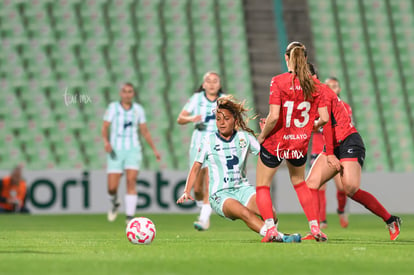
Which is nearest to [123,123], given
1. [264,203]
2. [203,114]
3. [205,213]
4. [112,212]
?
[112,212]

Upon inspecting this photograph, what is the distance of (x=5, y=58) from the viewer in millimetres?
18422

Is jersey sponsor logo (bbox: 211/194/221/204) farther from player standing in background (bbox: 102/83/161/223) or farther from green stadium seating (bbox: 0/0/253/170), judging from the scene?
green stadium seating (bbox: 0/0/253/170)

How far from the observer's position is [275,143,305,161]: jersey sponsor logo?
7.37 m

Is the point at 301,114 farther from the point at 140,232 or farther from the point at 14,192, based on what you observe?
the point at 14,192

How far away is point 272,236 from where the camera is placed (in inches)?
287

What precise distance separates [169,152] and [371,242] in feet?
33.3

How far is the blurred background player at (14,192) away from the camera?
48.8ft

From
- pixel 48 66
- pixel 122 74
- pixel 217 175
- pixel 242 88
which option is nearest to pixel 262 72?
pixel 242 88

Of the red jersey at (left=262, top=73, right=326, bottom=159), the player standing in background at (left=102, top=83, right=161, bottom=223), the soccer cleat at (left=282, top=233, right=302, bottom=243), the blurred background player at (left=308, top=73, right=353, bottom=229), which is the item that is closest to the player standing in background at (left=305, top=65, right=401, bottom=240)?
the red jersey at (left=262, top=73, right=326, bottom=159)

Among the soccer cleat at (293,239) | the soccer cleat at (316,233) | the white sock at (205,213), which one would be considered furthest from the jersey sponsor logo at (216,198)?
the white sock at (205,213)

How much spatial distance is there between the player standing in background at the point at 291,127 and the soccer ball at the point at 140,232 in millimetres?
1002

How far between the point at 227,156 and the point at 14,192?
26.0 ft

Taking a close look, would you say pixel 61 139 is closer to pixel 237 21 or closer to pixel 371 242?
pixel 237 21

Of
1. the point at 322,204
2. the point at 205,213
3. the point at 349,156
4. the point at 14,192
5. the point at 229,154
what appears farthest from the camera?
the point at 14,192
